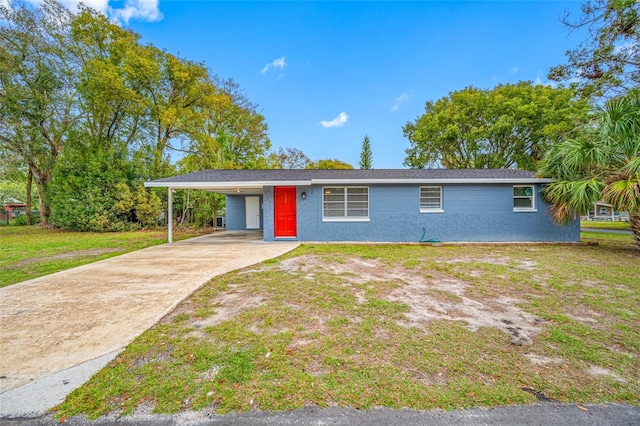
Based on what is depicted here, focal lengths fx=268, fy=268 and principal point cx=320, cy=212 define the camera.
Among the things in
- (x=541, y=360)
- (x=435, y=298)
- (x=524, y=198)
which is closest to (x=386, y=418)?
(x=541, y=360)

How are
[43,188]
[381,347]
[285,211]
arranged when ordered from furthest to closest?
[43,188] → [285,211] → [381,347]

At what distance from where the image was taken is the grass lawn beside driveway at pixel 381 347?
2148mm

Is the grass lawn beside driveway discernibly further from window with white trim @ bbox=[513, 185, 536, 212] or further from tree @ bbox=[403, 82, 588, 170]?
tree @ bbox=[403, 82, 588, 170]

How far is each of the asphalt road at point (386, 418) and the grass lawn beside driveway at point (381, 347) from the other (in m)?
0.07

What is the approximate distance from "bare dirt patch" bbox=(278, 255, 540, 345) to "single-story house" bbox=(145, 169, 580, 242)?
3483 millimetres

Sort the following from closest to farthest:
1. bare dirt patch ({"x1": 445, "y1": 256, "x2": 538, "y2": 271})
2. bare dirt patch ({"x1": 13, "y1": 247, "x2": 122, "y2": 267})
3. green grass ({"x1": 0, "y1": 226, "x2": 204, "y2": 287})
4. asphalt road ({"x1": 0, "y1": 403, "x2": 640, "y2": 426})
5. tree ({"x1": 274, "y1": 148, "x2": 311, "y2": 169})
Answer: asphalt road ({"x1": 0, "y1": 403, "x2": 640, "y2": 426}) → green grass ({"x1": 0, "y1": 226, "x2": 204, "y2": 287}) → bare dirt patch ({"x1": 445, "y1": 256, "x2": 538, "y2": 271}) → bare dirt patch ({"x1": 13, "y1": 247, "x2": 122, "y2": 267}) → tree ({"x1": 274, "y1": 148, "x2": 311, "y2": 169})

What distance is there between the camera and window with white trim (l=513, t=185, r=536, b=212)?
10305mm

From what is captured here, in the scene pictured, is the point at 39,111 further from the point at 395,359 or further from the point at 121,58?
the point at 395,359

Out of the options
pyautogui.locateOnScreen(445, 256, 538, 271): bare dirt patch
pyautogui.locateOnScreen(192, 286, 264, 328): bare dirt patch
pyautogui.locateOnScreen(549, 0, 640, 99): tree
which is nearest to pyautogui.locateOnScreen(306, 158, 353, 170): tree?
pyautogui.locateOnScreen(549, 0, 640, 99): tree

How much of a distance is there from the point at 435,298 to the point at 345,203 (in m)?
6.47

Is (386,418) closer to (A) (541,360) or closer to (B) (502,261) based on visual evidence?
(A) (541,360)

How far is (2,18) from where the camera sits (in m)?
13.9

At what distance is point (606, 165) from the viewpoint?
7.98 metres

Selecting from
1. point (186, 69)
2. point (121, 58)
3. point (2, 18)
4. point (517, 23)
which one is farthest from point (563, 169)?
point (2, 18)
